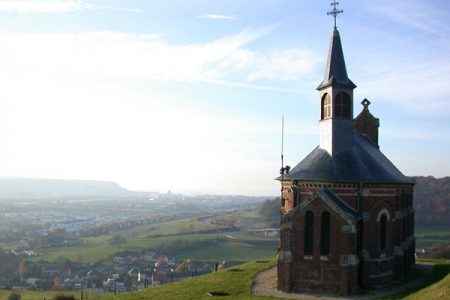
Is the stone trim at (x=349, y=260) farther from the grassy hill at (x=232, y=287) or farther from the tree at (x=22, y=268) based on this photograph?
the tree at (x=22, y=268)

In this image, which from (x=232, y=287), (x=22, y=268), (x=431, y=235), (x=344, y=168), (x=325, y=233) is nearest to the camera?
(x=325, y=233)

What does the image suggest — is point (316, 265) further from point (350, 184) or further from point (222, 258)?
point (222, 258)

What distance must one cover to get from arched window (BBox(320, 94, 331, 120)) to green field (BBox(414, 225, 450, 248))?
162ft

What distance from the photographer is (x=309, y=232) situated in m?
31.3

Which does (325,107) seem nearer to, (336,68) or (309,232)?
(336,68)

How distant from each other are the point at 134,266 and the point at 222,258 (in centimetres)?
1571

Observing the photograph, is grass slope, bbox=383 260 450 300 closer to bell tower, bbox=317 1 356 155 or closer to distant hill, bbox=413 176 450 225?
bell tower, bbox=317 1 356 155

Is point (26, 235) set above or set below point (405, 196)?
below

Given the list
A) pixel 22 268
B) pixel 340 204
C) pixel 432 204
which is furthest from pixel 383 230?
pixel 432 204

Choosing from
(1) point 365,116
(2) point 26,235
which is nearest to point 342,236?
(1) point 365,116

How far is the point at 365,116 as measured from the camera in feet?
142

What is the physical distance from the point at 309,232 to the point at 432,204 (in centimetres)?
8173

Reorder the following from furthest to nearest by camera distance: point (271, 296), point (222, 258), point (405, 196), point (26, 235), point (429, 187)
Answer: point (26, 235) < point (429, 187) < point (222, 258) < point (405, 196) < point (271, 296)

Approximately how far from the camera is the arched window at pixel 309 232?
31.1 metres
